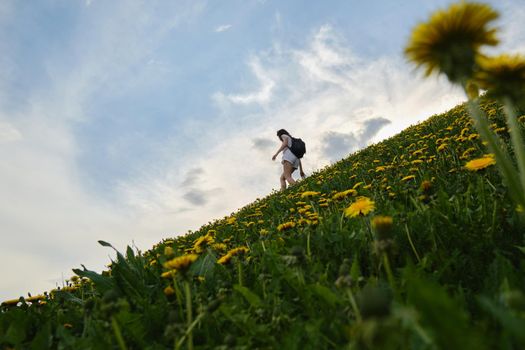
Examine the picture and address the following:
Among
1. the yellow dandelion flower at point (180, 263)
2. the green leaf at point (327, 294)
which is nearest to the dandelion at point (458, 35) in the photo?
the green leaf at point (327, 294)

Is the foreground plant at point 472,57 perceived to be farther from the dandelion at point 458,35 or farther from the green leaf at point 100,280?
the green leaf at point 100,280

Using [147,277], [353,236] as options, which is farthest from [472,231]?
[147,277]

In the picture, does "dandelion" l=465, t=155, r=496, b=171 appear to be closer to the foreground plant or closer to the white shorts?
the foreground plant

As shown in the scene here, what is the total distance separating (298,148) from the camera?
16406 millimetres

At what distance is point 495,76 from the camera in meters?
1.34

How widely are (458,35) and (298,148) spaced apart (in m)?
15.1

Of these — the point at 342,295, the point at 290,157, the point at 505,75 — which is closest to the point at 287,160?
the point at 290,157

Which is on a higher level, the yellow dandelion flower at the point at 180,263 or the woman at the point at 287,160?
the woman at the point at 287,160

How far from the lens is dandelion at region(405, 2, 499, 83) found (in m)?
1.27

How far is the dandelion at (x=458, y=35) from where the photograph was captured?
127 centimetres

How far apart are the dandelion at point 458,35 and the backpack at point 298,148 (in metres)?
15.0

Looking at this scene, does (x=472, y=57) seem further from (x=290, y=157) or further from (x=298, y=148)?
(x=298, y=148)

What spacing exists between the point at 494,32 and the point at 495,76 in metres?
0.15

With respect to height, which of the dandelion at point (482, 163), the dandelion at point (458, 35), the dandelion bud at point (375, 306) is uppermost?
the dandelion at point (458, 35)
